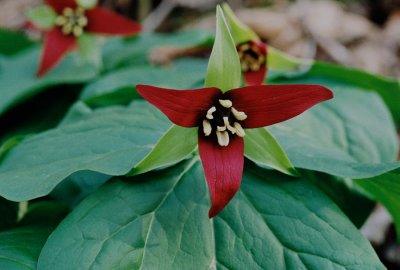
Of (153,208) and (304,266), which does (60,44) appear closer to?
(153,208)

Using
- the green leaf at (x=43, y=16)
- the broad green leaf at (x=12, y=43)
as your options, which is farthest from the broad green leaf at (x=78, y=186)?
the broad green leaf at (x=12, y=43)

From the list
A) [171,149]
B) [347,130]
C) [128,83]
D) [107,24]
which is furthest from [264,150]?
[107,24]

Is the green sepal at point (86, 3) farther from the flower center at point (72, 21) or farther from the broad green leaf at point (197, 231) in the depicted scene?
the broad green leaf at point (197, 231)

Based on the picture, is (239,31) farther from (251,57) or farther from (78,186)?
(78,186)

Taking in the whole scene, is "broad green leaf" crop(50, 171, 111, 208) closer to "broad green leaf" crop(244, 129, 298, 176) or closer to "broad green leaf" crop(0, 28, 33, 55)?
"broad green leaf" crop(244, 129, 298, 176)

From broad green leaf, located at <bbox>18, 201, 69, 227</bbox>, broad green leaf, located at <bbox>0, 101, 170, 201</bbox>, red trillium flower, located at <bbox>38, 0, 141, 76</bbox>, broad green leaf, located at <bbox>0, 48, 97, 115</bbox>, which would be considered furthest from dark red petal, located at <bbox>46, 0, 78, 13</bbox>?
broad green leaf, located at <bbox>18, 201, 69, 227</bbox>

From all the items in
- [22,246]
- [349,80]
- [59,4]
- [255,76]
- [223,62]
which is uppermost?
[223,62]
